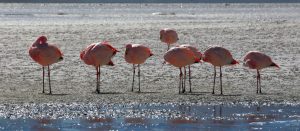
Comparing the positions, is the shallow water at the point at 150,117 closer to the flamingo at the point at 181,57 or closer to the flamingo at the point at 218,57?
the flamingo at the point at 181,57

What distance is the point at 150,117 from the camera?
40.2 ft

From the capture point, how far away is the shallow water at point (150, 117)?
11430 mm

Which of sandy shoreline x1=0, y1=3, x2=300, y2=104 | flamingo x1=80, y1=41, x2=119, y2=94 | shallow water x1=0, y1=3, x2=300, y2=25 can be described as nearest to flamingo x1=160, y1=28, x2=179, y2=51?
sandy shoreline x1=0, y1=3, x2=300, y2=104

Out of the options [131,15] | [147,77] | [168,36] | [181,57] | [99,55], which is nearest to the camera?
[181,57]

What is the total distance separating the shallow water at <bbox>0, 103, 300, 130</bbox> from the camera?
11430 mm

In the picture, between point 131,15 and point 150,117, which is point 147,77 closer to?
point 150,117

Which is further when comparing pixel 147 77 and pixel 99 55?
pixel 147 77

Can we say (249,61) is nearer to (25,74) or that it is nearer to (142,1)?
(25,74)

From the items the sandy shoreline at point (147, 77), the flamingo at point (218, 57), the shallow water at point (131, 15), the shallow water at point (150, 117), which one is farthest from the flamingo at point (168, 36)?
the shallow water at point (131, 15)

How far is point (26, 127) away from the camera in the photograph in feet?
37.1

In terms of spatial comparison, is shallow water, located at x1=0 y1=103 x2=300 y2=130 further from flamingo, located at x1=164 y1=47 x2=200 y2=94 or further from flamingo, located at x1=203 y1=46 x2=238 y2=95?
flamingo, located at x1=203 y1=46 x2=238 y2=95

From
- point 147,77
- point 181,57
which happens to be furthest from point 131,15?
point 181,57

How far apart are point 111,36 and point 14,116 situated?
14963mm

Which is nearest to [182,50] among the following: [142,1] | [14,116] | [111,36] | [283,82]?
[283,82]
